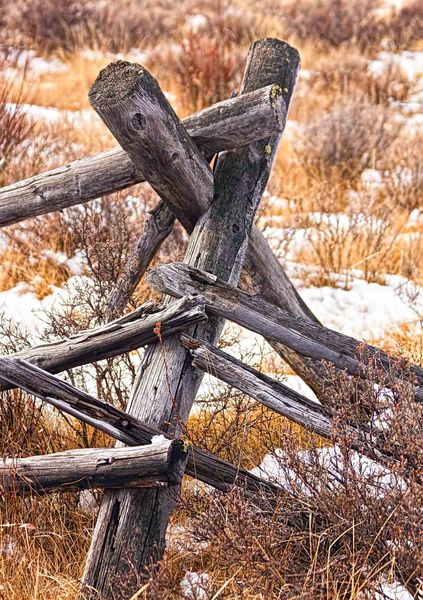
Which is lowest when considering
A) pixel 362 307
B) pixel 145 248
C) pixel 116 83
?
pixel 145 248

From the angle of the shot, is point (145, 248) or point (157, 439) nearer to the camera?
point (157, 439)

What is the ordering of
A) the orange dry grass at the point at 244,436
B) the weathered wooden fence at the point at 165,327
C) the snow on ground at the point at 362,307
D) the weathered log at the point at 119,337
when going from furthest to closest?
1. the snow on ground at the point at 362,307
2. the orange dry grass at the point at 244,436
3. the weathered log at the point at 119,337
4. the weathered wooden fence at the point at 165,327

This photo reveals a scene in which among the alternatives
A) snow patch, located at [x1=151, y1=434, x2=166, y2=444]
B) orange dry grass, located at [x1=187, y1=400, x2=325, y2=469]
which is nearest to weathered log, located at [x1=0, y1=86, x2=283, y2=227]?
snow patch, located at [x1=151, y1=434, x2=166, y2=444]

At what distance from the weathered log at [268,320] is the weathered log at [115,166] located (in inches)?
14.1

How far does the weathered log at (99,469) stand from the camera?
2.00m

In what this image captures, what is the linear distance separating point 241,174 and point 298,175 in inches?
205

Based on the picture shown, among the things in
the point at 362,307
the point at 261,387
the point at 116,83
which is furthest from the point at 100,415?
the point at 362,307

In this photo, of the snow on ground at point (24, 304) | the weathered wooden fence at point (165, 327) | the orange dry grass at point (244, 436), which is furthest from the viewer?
the snow on ground at point (24, 304)

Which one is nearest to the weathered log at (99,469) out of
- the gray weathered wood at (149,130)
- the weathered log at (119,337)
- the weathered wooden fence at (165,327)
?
the weathered wooden fence at (165,327)

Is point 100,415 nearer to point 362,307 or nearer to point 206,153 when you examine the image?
point 206,153

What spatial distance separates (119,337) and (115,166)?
604 millimetres

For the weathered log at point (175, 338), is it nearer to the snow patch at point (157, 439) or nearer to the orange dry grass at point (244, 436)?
the snow patch at point (157, 439)

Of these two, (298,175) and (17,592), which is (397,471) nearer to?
(17,592)

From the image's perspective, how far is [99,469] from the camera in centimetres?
208
